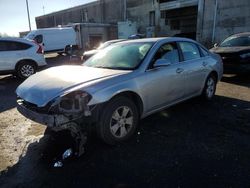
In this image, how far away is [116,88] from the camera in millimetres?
3824

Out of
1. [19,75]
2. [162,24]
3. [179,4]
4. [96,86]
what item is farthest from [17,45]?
[162,24]

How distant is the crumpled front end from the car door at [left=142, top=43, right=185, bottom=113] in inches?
46.0

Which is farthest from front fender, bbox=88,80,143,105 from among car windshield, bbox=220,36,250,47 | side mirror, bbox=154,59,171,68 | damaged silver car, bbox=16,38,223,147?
car windshield, bbox=220,36,250,47

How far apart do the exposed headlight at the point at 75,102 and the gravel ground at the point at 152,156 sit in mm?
719

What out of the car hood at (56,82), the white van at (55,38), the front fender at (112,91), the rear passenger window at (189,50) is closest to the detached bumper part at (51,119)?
the car hood at (56,82)

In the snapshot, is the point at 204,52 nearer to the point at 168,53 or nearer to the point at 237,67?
the point at 168,53

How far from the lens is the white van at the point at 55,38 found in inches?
796

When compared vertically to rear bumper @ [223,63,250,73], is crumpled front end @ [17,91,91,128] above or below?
above

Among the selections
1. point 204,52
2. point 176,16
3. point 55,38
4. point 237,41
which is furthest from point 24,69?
point 176,16

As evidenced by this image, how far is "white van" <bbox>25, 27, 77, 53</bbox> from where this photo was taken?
20.2m

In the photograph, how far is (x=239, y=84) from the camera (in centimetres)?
837

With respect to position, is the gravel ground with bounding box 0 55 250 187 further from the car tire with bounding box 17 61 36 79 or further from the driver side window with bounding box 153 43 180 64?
the car tire with bounding box 17 61 36 79

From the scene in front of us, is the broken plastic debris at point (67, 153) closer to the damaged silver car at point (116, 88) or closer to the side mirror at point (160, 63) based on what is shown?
the damaged silver car at point (116, 88)

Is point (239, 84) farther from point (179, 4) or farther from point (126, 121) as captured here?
point (179, 4)
